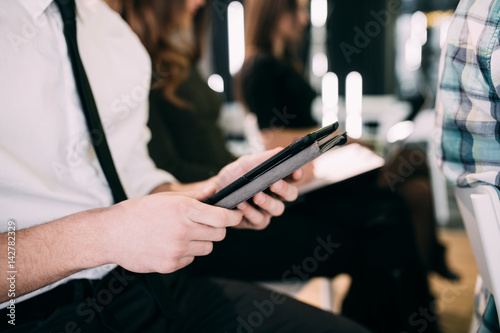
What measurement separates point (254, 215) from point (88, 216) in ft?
0.95

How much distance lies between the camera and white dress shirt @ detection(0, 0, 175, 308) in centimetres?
63

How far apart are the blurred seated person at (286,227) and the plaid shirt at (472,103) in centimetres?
55

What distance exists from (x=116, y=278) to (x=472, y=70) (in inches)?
27.3

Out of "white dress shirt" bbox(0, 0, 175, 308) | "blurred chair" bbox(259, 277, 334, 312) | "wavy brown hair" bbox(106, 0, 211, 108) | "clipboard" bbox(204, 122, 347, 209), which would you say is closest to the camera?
"clipboard" bbox(204, 122, 347, 209)

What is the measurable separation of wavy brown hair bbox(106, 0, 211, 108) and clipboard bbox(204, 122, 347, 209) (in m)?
0.92

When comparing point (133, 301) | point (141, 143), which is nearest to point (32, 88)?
point (141, 143)

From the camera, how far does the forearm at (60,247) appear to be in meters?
0.56

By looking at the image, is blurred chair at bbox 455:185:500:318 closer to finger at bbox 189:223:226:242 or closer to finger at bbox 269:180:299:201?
finger at bbox 269:180:299:201

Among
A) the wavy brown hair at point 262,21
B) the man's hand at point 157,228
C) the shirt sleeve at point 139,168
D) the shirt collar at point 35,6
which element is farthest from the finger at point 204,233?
the wavy brown hair at point 262,21

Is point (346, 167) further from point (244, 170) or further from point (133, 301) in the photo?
point (133, 301)

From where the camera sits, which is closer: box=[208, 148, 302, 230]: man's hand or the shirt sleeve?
box=[208, 148, 302, 230]: man's hand

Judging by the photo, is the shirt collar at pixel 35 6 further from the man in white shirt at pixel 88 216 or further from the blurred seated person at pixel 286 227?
the blurred seated person at pixel 286 227

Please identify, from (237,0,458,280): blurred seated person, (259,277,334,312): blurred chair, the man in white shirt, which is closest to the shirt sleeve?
the man in white shirt

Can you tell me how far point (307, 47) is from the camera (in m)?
4.21
